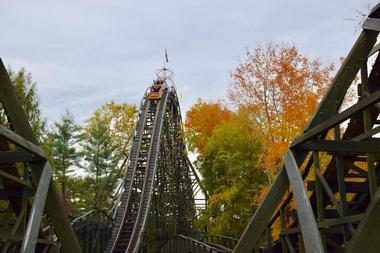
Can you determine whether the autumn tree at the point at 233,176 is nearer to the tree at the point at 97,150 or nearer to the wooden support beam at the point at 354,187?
the wooden support beam at the point at 354,187

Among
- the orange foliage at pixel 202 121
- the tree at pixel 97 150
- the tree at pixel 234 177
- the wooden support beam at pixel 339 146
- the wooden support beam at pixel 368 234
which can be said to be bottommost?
the wooden support beam at pixel 368 234

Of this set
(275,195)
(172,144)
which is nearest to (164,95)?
(172,144)

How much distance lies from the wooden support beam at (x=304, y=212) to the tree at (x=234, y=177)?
1486 centimetres

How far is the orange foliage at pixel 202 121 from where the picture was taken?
24266 millimetres

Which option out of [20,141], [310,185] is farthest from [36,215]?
[310,185]

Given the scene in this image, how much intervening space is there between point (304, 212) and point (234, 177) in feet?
55.7

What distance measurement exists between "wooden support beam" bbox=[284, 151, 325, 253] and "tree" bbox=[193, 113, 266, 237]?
14861mm

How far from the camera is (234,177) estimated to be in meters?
20.9

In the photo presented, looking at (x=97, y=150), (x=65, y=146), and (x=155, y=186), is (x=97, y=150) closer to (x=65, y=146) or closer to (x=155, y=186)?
(x=65, y=146)

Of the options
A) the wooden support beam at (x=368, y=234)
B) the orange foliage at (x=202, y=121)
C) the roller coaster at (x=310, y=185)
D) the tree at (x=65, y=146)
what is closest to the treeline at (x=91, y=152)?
the tree at (x=65, y=146)

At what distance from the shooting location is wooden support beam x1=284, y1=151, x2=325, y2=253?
371 cm

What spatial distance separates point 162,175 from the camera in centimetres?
2606

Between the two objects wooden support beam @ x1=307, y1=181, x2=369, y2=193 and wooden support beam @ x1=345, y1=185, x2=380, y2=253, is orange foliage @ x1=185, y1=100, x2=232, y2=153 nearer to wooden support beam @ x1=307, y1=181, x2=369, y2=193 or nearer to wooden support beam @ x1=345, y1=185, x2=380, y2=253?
wooden support beam @ x1=307, y1=181, x2=369, y2=193

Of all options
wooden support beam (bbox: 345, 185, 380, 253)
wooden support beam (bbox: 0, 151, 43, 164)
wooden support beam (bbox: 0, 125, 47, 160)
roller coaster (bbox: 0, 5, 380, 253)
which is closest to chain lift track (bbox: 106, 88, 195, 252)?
roller coaster (bbox: 0, 5, 380, 253)
